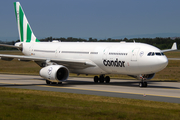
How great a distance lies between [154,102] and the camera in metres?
17.8

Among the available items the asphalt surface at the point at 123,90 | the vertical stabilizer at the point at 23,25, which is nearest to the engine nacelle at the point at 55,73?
the asphalt surface at the point at 123,90

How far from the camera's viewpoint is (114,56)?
27.1m

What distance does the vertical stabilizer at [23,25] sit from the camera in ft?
128

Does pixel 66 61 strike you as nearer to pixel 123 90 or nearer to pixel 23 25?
pixel 123 90

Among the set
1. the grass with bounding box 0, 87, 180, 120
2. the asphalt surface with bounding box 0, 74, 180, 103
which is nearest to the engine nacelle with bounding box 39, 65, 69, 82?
the asphalt surface with bounding box 0, 74, 180, 103

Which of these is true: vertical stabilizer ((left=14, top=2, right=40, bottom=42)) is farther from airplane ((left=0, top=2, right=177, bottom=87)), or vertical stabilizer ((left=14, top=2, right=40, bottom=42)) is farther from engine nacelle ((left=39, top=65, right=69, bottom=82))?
engine nacelle ((left=39, top=65, right=69, bottom=82))

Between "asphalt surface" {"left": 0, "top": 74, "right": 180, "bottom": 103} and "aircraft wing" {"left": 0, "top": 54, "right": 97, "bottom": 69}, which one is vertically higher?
"aircraft wing" {"left": 0, "top": 54, "right": 97, "bottom": 69}

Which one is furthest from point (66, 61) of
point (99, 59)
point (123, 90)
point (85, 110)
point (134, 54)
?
point (85, 110)

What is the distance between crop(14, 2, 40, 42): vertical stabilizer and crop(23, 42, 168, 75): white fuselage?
5202mm

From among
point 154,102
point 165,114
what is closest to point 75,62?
point 154,102

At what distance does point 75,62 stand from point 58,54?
4563 millimetres

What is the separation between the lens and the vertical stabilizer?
3894cm

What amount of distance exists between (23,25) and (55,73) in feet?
46.8

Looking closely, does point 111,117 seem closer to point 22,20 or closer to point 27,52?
point 27,52
